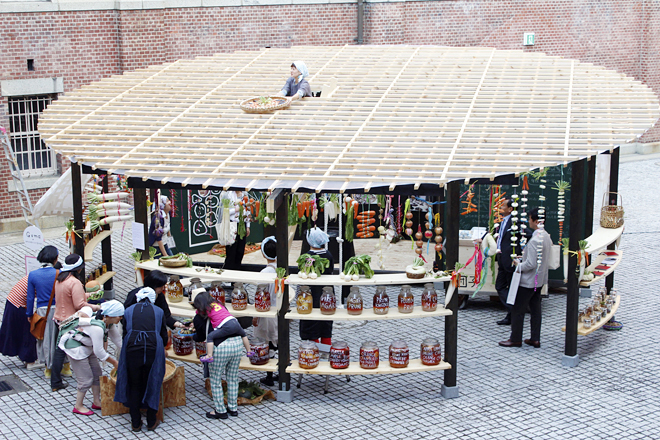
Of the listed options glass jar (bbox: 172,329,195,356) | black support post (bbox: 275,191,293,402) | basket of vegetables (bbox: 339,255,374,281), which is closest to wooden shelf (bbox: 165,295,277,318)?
Answer: black support post (bbox: 275,191,293,402)

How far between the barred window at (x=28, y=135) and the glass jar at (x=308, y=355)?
12811 millimetres

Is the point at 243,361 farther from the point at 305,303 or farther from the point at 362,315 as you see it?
the point at 362,315

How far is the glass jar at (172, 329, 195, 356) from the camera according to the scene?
36.7 ft

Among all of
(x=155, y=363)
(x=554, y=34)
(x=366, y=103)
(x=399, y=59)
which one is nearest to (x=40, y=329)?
(x=155, y=363)

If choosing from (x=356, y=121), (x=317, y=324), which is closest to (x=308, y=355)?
(x=317, y=324)

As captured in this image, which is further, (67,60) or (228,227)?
(67,60)

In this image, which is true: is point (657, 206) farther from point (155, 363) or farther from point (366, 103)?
point (155, 363)

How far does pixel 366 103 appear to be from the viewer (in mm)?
13180

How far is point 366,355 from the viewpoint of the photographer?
423 inches

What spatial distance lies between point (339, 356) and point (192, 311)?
228cm

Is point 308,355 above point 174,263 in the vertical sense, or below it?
below

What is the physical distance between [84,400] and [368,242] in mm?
8986

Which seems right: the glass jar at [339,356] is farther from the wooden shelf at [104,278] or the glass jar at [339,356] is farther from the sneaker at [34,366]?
the wooden shelf at [104,278]

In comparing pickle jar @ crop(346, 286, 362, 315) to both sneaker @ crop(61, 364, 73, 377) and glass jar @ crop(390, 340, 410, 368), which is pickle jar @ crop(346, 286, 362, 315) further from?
sneaker @ crop(61, 364, 73, 377)
